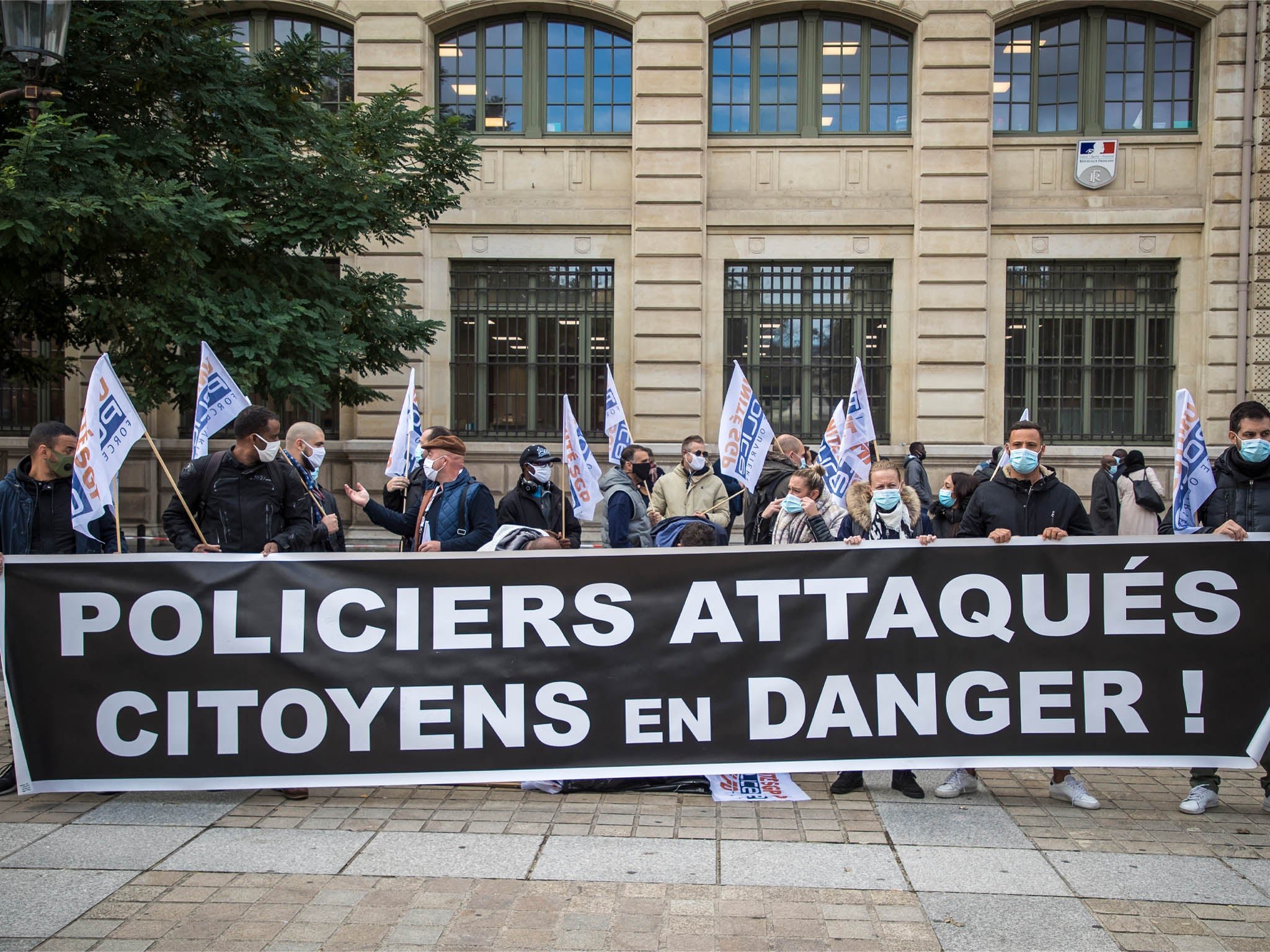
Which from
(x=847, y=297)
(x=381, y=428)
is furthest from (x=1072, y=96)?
(x=381, y=428)

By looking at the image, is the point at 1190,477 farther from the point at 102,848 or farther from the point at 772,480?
the point at 102,848

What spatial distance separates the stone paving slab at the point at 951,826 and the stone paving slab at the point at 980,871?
0.30 feet

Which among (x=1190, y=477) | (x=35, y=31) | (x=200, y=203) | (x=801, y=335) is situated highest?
(x=35, y=31)

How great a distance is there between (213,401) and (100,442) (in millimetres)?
1044

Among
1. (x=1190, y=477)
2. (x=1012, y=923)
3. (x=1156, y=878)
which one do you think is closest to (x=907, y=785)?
(x=1156, y=878)

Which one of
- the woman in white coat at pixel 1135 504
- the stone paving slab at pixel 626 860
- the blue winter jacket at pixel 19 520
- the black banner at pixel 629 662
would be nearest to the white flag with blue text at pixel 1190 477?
the black banner at pixel 629 662

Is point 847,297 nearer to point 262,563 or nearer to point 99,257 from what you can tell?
point 99,257

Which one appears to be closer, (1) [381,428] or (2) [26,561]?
(2) [26,561]

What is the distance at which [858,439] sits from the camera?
8.62m

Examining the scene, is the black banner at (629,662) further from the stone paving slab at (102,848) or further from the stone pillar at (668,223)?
the stone pillar at (668,223)

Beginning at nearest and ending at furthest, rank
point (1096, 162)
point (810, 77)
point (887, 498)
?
point (887, 498) → point (1096, 162) → point (810, 77)

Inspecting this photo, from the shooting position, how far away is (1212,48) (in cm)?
1622

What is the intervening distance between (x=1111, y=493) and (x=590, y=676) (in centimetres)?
1064

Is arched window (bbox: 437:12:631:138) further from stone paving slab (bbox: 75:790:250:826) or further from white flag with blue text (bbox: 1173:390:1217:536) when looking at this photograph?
stone paving slab (bbox: 75:790:250:826)
